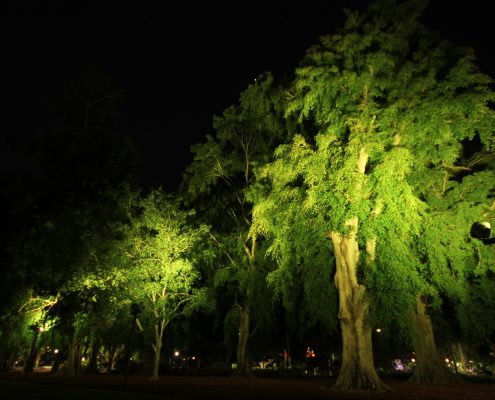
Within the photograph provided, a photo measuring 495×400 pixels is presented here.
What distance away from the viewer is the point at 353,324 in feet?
53.8

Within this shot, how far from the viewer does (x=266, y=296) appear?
87.5 ft

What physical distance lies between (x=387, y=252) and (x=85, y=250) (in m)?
16.4

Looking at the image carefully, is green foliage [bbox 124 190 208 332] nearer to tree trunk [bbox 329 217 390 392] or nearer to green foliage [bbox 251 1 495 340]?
green foliage [bbox 251 1 495 340]

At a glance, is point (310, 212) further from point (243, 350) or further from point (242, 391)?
point (243, 350)

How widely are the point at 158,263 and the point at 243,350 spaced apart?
788 centimetres

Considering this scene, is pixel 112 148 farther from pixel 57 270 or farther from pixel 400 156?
pixel 400 156

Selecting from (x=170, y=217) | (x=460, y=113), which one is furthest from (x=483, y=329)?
(x=170, y=217)

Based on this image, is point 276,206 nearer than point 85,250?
Yes

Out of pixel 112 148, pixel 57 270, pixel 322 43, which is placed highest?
pixel 112 148

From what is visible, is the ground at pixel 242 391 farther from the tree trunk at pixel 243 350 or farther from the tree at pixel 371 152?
the tree trunk at pixel 243 350

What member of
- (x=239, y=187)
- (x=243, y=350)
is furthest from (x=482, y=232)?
→ (x=239, y=187)

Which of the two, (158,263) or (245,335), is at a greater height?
(158,263)

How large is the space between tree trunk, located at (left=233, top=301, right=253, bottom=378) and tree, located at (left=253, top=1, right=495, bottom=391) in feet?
32.4

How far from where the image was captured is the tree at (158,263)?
23484 millimetres
